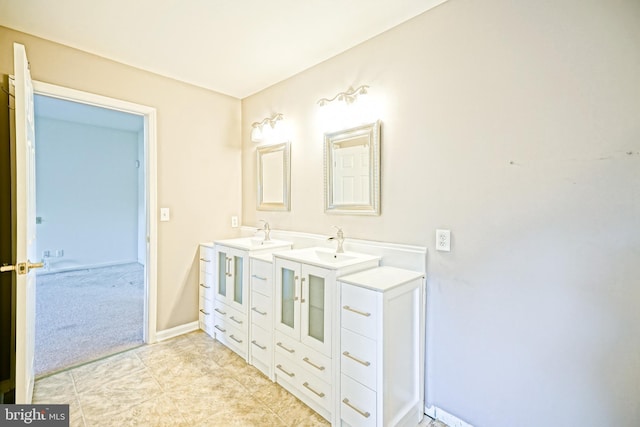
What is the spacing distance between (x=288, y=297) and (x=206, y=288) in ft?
4.16

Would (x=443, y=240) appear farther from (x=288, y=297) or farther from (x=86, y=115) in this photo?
(x=86, y=115)

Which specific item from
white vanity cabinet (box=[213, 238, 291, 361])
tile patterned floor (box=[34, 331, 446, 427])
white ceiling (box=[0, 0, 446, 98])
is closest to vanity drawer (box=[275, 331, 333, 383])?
tile patterned floor (box=[34, 331, 446, 427])

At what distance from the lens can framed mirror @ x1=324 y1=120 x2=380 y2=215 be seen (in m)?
2.05

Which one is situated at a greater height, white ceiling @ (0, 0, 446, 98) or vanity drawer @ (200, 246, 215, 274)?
white ceiling @ (0, 0, 446, 98)

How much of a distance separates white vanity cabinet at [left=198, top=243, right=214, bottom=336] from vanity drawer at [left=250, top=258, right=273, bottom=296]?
730mm

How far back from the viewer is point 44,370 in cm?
220

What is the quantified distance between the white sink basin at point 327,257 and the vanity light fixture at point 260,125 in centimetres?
131

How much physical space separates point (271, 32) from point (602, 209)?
7.05 ft

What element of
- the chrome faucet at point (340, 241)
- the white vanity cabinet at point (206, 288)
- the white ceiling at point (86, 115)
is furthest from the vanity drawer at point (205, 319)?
the white ceiling at point (86, 115)

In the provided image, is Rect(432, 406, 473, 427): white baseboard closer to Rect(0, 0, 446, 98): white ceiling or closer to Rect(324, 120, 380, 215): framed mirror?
Rect(324, 120, 380, 215): framed mirror

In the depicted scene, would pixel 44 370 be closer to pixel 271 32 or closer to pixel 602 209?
pixel 271 32

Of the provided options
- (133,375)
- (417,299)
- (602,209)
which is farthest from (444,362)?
→ (133,375)

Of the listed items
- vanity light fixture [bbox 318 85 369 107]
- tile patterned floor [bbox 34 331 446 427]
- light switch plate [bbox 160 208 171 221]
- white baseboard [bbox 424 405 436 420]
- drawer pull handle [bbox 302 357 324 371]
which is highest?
vanity light fixture [bbox 318 85 369 107]

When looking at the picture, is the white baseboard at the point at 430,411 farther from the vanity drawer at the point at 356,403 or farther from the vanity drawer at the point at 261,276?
the vanity drawer at the point at 261,276
